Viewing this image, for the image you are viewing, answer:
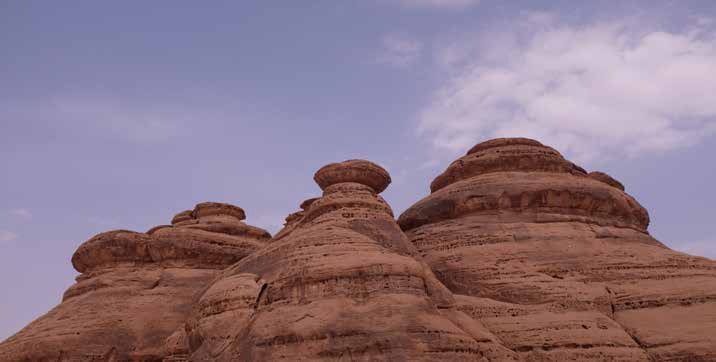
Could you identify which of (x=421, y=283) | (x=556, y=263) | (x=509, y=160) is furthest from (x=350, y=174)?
(x=556, y=263)

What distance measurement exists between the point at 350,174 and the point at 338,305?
597cm

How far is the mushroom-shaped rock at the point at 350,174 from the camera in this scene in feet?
55.1

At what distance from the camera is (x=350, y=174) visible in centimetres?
1680

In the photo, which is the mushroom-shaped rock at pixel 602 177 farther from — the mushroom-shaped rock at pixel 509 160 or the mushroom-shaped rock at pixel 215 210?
the mushroom-shaped rock at pixel 215 210

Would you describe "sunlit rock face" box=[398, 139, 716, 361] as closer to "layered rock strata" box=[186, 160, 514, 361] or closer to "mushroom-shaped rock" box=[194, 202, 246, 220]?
"layered rock strata" box=[186, 160, 514, 361]

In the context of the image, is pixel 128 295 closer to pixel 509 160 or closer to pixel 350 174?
pixel 350 174

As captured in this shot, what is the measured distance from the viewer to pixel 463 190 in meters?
17.0

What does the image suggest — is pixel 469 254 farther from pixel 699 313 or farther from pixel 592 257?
pixel 699 313

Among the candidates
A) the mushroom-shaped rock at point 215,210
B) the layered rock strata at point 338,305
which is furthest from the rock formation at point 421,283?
the mushroom-shaped rock at point 215,210

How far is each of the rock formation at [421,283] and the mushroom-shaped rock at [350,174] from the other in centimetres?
4

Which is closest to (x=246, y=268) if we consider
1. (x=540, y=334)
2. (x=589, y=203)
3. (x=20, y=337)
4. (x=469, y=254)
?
(x=469, y=254)

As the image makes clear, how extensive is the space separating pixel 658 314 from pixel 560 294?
81.3 inches

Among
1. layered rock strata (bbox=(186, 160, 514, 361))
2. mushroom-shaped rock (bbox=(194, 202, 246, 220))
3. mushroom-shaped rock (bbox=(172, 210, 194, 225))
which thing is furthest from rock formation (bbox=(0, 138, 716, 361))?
mushroom-shaped rock (bbox=(172, 210, 194, 225))

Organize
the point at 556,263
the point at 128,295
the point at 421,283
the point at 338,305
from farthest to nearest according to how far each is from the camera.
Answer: the point at 128,295
the point at 556,263
the point at 421,283
the point at 338,305
